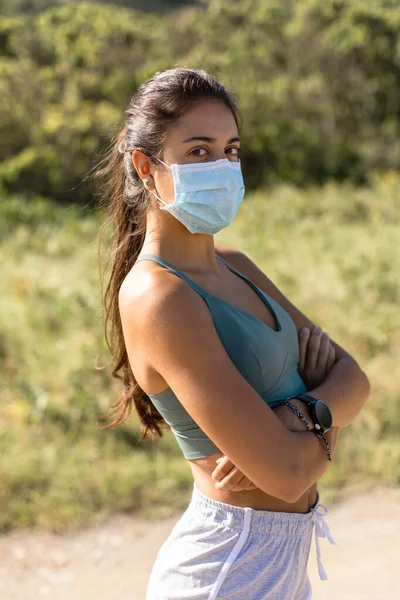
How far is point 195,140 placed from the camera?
1656mm

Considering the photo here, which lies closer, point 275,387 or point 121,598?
point 275,387

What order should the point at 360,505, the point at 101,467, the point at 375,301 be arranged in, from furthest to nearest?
the point at 375,301 < the point at 101,467 < the point at 360,505

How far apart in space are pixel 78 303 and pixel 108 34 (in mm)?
11655

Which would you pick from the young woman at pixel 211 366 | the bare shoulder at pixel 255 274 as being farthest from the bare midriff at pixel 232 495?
the bare shoulder at pixel 255 274

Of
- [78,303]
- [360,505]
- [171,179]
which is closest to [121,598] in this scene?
[360,505]

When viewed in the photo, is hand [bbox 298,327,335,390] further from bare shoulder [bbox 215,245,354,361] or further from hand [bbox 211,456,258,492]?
hand [bbox 211,456,258,492]

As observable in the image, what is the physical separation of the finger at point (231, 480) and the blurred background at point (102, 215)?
63 cm

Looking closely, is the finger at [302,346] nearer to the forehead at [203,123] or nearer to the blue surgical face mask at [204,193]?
the blue surgical face mask at [204,193]

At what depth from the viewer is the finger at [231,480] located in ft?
5.09

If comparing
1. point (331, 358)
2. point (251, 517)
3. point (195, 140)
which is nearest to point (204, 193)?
point (195, 140)

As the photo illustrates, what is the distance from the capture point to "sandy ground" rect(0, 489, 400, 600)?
3.53 metres

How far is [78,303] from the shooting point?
21.4ft

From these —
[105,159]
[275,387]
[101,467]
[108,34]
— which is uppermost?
[105,159]

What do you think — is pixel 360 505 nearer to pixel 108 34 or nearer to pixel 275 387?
pixel 275 387
